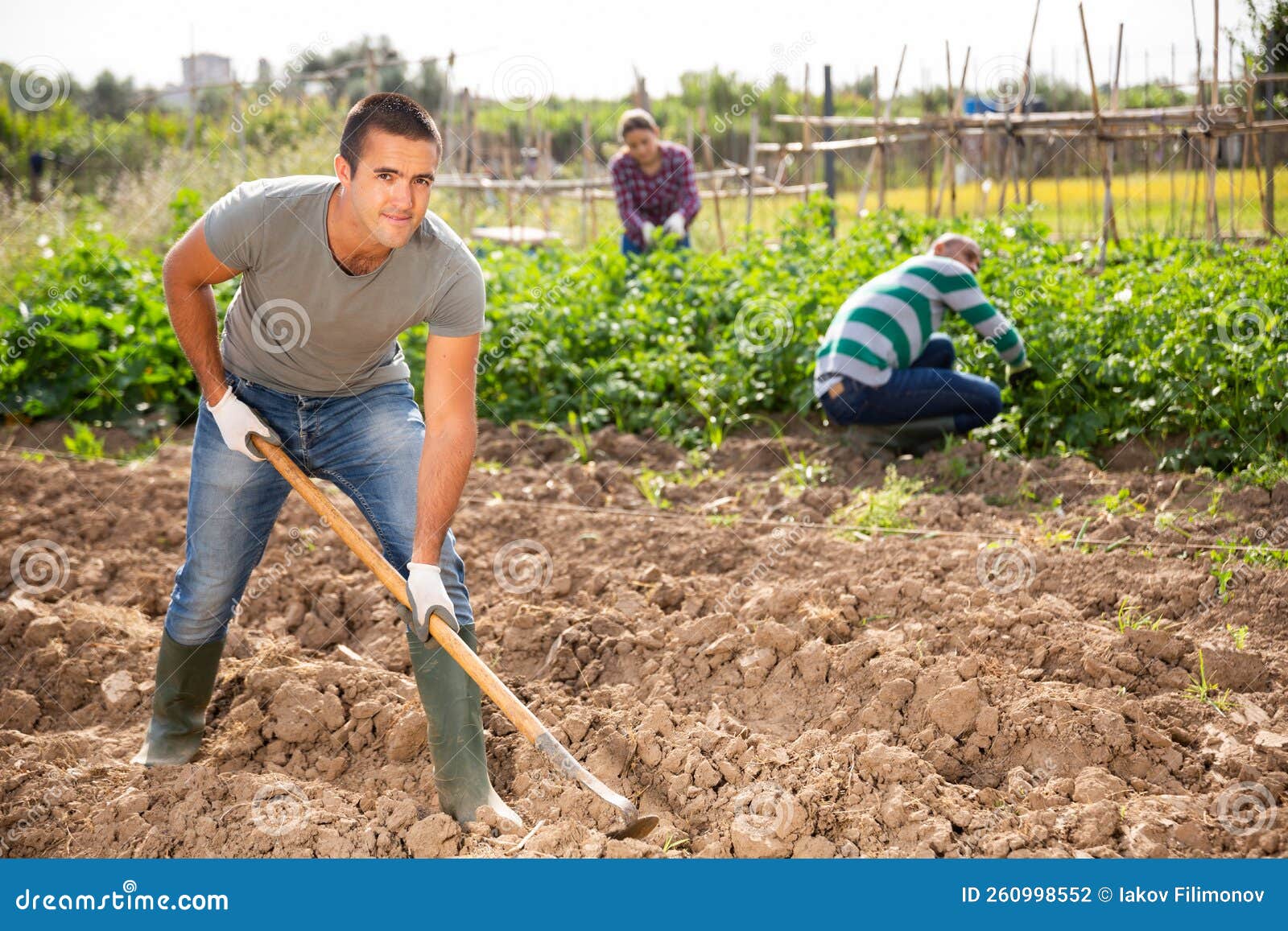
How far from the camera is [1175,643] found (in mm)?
3162

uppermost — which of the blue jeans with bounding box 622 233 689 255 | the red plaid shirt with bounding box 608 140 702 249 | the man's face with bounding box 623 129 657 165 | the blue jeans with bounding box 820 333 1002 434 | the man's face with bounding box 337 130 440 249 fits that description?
the man's face with bounding box 623 129 657 165

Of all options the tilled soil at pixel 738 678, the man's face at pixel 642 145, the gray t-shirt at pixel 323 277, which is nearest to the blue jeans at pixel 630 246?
the man's face at pixel 642 145

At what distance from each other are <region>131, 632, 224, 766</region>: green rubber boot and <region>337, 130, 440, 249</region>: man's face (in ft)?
4.09

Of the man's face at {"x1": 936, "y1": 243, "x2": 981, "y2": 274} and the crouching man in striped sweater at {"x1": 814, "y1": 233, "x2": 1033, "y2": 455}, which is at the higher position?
the man's face at {"x1": 936, "y1": 243, "x2": 981, "y2": 274}

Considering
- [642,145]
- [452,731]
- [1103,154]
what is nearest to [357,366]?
[452,731]

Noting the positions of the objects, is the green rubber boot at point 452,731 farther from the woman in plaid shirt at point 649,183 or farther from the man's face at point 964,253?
the woman in plaid shirt at point 649,183

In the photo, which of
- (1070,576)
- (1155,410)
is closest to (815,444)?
(1155,410)

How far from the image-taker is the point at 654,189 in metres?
7.23

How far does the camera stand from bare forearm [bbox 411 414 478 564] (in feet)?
8.66

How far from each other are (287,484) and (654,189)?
471 centimetres

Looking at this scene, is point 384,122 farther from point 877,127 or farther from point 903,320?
point 877,127

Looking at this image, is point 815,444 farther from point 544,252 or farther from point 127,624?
point 127,624

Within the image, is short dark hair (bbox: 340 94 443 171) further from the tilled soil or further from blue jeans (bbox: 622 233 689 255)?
blue jeans (bbox: 622 233 689 255)

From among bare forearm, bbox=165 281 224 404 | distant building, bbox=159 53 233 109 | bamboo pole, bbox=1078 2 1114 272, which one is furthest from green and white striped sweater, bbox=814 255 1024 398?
distant building, bbox=159 53 233 109
